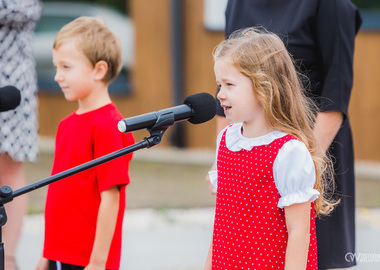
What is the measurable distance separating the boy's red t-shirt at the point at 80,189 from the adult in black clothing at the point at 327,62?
2.12ft

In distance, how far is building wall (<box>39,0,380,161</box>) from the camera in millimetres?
6973

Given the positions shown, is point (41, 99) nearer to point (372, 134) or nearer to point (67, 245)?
point (372, 134)

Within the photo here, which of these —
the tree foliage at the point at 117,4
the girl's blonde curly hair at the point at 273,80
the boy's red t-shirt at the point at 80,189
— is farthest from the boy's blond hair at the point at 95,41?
the tree foliage at the point at 117,4

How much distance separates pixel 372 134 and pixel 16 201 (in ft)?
13.9

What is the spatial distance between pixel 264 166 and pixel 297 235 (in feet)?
0.75

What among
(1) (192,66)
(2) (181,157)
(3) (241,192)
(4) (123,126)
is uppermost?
(4) (123,126)

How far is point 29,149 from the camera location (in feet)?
12.3

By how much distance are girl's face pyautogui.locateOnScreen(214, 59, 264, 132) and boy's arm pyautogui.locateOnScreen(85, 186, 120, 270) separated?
0.67m

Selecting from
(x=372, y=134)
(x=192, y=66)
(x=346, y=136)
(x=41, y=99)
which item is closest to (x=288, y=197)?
(x=346, y=136)

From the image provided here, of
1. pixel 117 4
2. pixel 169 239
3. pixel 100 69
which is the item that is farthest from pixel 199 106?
pixel 117 4

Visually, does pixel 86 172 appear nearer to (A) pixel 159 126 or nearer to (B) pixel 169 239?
(A) pixel 159 126

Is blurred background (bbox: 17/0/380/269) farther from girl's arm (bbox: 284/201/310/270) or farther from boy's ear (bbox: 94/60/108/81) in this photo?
girl's arm (bbox: 284/201/310/270)

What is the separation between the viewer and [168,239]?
4.87 metres

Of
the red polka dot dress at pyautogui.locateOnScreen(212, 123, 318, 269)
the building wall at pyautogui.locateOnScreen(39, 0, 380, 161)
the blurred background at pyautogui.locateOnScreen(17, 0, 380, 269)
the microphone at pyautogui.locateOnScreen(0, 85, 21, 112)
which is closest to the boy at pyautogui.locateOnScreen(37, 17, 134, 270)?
the microphone at pyautogui.locateOnScreen(0, 85, 21, 112)
